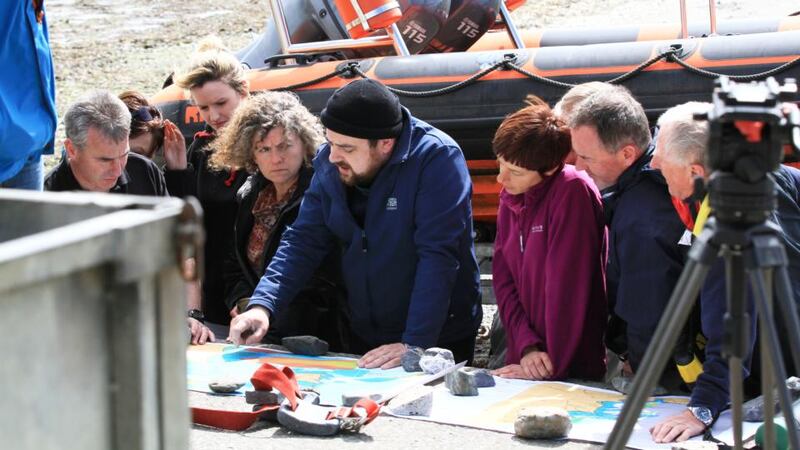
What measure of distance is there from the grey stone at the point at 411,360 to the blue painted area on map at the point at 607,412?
62 centimetres

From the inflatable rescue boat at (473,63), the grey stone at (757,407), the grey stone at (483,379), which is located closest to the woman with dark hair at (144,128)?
the inflatable rescue boat at (473,63)

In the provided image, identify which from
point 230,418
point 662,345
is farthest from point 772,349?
point 230,418

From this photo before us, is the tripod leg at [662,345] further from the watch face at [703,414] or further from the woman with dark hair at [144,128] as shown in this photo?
the woman with dark hair at [144,128]

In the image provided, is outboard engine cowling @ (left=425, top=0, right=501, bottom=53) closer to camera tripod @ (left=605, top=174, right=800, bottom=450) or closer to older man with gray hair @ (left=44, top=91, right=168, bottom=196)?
older man with gray hair @ (left=44, top=91, right=168, bottom=196)

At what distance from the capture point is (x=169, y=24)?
46.6 feet

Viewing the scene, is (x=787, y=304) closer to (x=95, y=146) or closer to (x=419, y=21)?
(x=95, y=146)

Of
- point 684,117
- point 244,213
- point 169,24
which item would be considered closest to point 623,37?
point 244,213

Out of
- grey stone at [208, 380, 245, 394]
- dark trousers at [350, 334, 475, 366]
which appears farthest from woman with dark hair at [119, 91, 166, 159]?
grey stone at [208, 380, 245, 394]

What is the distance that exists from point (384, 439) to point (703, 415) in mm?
891

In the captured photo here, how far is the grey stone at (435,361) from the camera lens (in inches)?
165

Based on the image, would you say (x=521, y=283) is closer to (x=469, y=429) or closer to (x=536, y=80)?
(x=469, y=429)

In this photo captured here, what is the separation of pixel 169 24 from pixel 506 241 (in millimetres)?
10385

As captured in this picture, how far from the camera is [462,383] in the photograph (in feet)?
13.1

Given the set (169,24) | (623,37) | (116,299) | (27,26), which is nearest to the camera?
(116,299)
